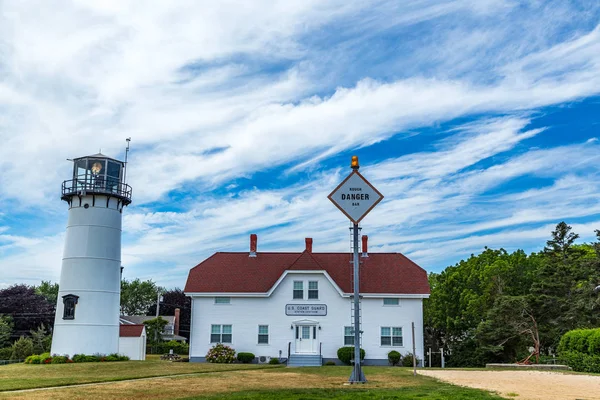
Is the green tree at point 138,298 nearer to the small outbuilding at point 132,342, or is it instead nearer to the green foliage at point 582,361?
the small outbuilding at point 132,342

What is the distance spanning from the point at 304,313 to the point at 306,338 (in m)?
1.48

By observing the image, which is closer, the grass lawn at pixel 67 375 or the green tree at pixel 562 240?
the grass lawn at pixel 67 375

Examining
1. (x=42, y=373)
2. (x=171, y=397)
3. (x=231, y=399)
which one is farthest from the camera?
(x=42, y=373)

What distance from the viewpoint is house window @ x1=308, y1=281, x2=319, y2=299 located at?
34.8 metres

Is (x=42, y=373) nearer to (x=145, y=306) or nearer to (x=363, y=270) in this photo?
(x=363, y=270)

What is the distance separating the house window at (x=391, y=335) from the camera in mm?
34219

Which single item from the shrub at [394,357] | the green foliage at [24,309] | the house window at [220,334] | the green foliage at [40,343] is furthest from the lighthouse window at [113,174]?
the green foliage at [24,309]

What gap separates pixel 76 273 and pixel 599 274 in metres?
27.8

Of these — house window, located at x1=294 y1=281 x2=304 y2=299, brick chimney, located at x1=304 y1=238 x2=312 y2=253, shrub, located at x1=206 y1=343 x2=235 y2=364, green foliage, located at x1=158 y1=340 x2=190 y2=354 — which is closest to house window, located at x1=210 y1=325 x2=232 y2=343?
shrub, located at x1=206 y1=343 x2=235 y2=364

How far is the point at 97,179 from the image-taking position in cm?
3266

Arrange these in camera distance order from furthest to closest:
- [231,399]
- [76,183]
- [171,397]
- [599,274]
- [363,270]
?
[363,270] < [76,183] < [599,274] < [171,397] < [231,399]

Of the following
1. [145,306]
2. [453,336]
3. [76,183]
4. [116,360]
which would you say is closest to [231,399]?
[116,360]

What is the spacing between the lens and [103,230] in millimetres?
31984

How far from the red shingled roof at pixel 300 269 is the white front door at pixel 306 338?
3.02 metres
